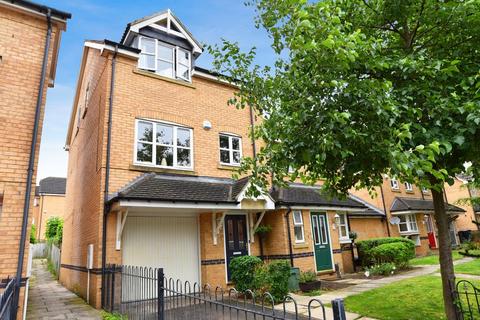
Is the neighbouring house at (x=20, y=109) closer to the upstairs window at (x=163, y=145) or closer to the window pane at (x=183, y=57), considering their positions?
the upstairs window at (x=163, y=145)

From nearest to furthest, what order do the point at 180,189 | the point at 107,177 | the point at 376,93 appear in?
the point at 376,93 < the point at 107,177 < the point at 180,189

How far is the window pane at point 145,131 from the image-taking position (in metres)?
11.2

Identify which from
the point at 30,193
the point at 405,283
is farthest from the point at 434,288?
the point at 30,193

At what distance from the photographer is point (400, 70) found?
5164mm

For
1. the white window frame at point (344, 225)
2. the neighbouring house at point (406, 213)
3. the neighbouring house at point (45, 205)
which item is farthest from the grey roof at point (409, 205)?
the neighbouring house at point (45, 205)

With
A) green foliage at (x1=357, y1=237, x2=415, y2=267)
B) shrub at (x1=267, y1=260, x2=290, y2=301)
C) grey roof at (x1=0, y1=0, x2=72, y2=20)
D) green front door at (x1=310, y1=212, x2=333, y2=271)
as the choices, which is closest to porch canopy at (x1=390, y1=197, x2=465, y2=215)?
green foliage at (x1=357, y1=237, x2=415, y2=267)

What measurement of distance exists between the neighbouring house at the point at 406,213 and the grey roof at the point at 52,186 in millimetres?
33811

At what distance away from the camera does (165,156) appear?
37.7 ft

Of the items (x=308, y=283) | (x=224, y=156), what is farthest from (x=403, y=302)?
(x=224, y=156)

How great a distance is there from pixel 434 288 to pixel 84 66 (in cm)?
1693

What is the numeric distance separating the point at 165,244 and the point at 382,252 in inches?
398

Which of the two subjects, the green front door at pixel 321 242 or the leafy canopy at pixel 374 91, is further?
the green front door at pixel 321 242

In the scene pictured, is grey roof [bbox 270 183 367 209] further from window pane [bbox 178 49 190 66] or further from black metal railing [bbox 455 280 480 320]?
window pane [bbox 178 49 190 66]

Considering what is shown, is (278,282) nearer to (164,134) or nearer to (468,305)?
(468,305)
